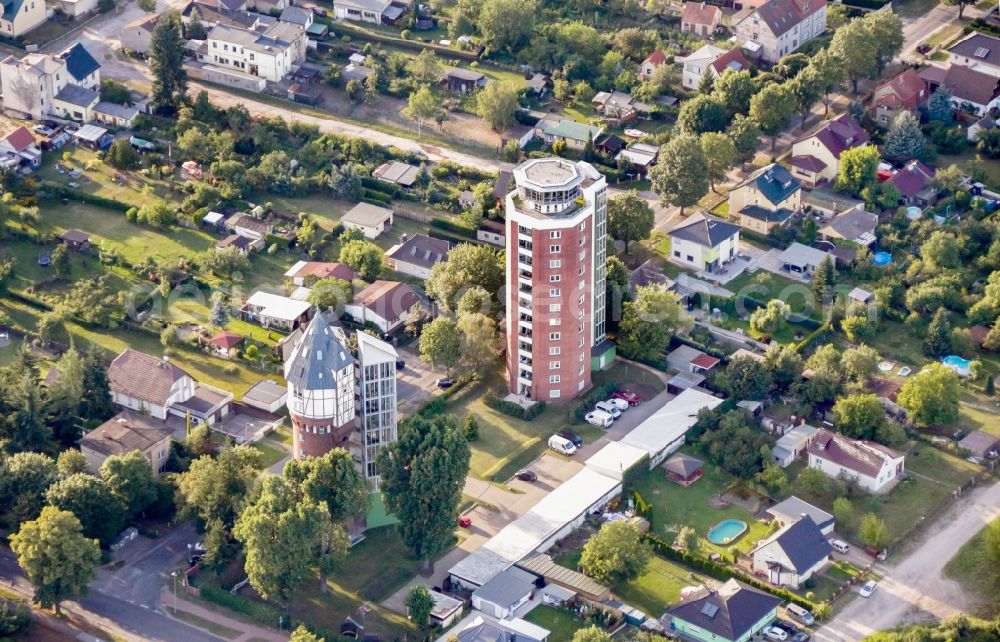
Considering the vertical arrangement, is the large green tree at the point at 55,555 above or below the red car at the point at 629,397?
above

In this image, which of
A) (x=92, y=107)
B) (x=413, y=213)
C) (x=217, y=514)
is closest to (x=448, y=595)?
(x=217, y=514)

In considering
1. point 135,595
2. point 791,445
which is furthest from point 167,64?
point 791,445

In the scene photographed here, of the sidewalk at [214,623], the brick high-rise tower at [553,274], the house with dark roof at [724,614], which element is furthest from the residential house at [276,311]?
the house with dark roof at [724,614]

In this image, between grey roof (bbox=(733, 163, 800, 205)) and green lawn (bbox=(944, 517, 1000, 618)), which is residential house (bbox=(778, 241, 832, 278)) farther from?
green lawn (bbox=(944, 517, 1000, 618))

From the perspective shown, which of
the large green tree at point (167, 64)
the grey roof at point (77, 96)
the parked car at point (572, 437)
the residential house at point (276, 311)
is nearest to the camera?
the parked car at point (572, 437)

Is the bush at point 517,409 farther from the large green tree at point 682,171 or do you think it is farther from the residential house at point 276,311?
the large green tree at point 682,171
